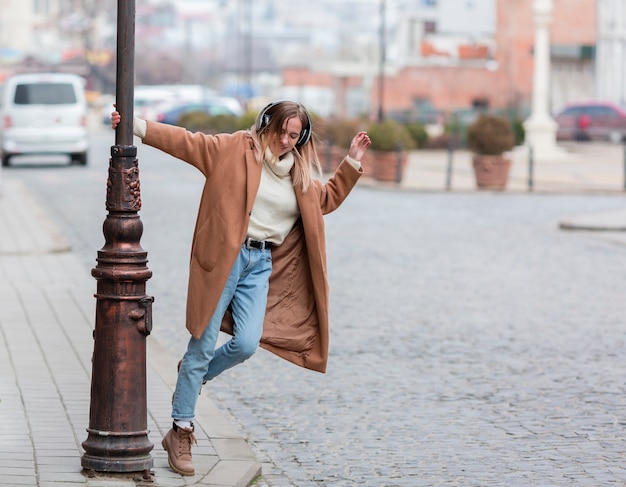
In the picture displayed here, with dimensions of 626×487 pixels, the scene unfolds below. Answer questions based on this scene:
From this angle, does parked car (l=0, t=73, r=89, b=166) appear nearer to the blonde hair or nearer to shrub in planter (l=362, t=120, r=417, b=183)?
shrub in planter (l=362, t=120, r=417, b=183)

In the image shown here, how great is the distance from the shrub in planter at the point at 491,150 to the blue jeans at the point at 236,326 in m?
21.5

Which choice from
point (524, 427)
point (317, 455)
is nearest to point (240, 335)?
point (317, 455)

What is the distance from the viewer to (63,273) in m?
13.2

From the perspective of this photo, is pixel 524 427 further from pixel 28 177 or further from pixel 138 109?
pixel 138 109

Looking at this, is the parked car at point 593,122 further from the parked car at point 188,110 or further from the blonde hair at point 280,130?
the blonde hair at point 280,130

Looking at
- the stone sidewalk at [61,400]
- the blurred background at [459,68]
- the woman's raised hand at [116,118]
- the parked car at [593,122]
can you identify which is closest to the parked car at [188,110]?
the blurred background at [459,68]

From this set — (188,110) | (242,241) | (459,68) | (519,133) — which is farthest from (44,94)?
(459,68)

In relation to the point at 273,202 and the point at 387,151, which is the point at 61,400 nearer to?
the point at 273,202

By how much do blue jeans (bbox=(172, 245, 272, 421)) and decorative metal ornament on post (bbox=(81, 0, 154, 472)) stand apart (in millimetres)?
212

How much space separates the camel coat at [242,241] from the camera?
5.99 m

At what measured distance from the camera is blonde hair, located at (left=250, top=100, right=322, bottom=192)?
19.9 ft

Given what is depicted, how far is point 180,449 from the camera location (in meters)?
6.14

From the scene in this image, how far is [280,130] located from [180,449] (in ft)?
4.55

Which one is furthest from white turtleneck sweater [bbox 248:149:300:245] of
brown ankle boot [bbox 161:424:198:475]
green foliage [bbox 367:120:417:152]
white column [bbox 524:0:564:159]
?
white column [bbox 524:0:564:159]
